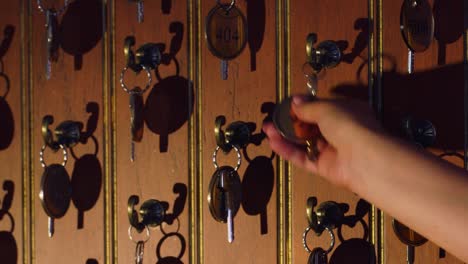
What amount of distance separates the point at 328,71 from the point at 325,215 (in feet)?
0.70

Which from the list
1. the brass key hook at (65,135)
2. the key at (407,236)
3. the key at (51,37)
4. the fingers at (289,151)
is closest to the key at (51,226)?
the brass key hook at (65,135)

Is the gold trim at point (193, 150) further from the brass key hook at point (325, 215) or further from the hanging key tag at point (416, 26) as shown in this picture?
the hanging key tag at point (416, 26)

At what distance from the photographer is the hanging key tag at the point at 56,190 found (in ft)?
4.17

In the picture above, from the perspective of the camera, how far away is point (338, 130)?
86 centimetres

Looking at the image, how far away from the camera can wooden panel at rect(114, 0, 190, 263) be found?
122 centimetres

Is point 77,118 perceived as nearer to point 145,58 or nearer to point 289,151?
point 145,58

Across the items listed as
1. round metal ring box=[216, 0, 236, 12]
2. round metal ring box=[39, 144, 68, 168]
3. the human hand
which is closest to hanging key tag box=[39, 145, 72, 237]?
round metal ring box=[39, 144, 68, 168]

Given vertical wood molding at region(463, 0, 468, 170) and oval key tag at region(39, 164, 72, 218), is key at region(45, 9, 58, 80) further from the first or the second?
vertical wood molding at region(463, 0, 468, 170)

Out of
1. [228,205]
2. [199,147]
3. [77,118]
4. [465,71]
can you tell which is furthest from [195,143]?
[465,71]

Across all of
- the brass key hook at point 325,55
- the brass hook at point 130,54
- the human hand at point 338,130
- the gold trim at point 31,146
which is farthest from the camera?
the gold trim at point 31,146

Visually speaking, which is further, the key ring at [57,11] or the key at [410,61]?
the key ring at [57,11]

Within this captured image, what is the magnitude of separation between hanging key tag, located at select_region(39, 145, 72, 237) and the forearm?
602mm

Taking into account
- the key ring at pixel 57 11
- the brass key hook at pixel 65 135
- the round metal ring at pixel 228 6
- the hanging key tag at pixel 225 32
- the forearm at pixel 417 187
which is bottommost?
the forearm at pixel 417 187

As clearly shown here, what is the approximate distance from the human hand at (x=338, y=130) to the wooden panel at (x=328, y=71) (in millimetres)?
196
